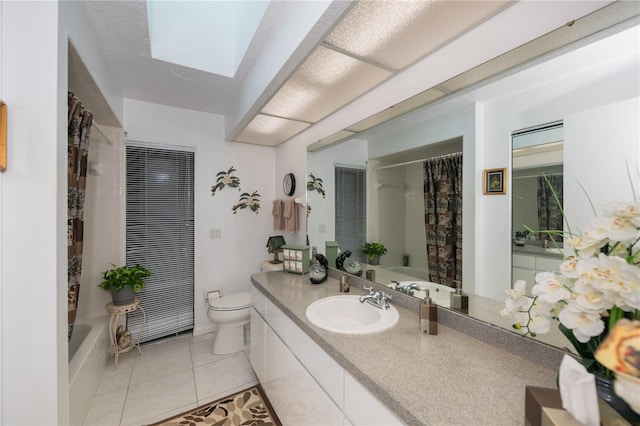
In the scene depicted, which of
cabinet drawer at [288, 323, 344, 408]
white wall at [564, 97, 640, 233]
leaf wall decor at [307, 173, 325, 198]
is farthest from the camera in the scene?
leaf wall decor at [307, 173, 325, 198]

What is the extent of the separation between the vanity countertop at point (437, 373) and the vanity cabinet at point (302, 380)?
6 centimetres

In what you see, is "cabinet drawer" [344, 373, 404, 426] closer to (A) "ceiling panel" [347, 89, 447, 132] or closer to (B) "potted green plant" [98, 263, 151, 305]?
(A) "ceiling panel" [347, 89, 447, 132]

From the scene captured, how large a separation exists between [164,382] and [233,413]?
723 millimetres

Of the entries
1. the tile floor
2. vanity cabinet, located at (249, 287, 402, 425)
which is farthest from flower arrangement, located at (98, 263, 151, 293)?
vanity cabinet, located at (249, 287, 402, 425)

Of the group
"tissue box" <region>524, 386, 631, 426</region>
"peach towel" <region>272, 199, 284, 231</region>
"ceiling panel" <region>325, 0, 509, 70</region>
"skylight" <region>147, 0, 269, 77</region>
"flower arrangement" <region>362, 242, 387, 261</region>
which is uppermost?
"skylight" <region>147, 0, 269, 77</region>

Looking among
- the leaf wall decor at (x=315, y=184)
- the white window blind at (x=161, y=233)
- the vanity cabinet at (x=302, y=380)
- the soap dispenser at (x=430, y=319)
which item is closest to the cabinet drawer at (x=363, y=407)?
the vanity cabinet at (x=302, y=380)

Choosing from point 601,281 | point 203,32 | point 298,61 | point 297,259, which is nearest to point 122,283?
point 297,259

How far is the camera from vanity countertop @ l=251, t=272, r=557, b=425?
675 millimetres

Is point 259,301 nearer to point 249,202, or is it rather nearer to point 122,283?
point 122,283

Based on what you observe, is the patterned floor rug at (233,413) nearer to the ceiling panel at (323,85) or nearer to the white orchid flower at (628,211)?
the white orchid flower at (628,211)

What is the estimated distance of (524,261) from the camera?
99cm

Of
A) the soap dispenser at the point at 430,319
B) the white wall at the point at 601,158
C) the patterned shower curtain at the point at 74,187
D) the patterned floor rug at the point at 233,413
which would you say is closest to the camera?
the white wall at the point at 601,158

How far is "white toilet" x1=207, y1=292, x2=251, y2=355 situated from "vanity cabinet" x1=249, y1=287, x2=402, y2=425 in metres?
0.48

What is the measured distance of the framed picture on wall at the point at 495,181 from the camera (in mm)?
1067
